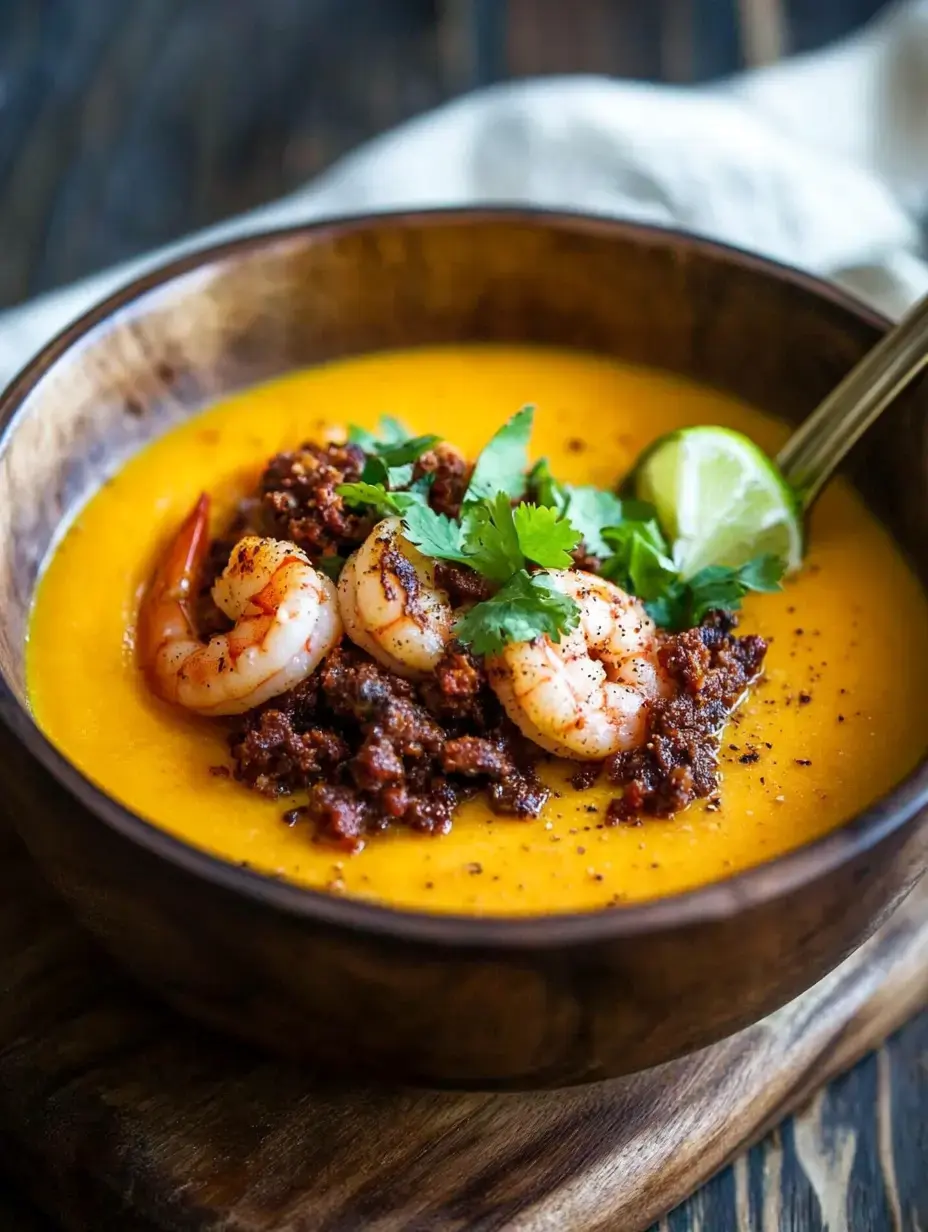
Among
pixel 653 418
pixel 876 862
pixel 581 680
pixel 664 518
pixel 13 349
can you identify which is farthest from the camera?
pixel 13 349

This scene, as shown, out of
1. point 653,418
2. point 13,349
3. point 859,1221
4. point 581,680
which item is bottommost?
point 859,1221

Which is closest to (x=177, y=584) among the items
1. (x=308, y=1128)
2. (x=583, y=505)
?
(x=583, y=505)

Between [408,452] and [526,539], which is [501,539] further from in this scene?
[408,452]

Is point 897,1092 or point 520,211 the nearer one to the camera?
point 897,1092

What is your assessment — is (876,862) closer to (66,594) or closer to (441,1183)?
(441,1183)

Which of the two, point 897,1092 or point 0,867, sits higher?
point 0,867

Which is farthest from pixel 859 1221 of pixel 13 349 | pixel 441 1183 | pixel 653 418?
pixel 13 349

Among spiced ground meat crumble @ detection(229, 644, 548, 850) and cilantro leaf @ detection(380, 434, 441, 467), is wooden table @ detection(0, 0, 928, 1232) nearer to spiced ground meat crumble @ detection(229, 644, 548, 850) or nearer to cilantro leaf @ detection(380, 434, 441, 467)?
cilantro leaf @ detection(380, 434, 441, 467)
